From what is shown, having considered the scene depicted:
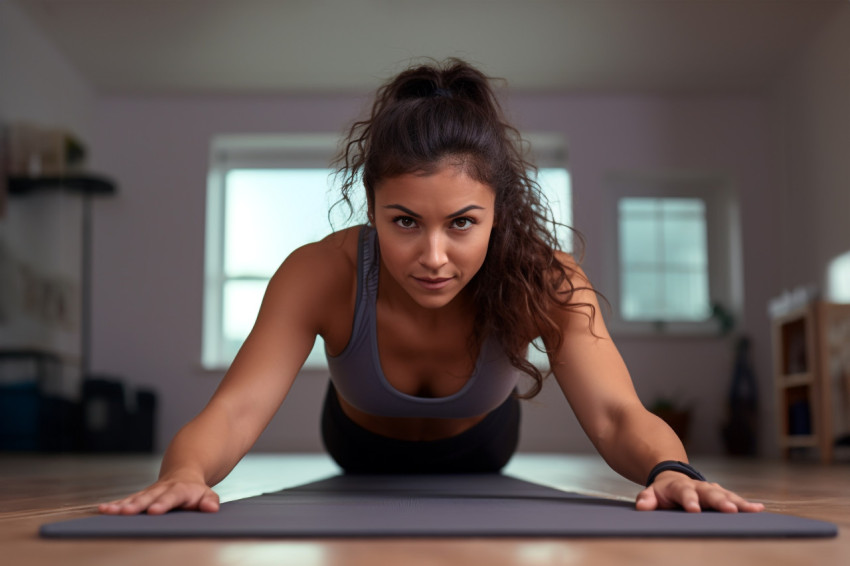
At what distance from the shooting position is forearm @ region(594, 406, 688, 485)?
1.08m

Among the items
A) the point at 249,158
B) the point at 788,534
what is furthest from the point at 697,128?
the point at 788,534

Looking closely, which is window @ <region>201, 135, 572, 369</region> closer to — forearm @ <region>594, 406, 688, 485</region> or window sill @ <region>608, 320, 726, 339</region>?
window sill @ <region>608, 320, 726, 339</region>

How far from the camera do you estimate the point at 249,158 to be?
20.4ft

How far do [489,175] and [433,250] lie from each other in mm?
162

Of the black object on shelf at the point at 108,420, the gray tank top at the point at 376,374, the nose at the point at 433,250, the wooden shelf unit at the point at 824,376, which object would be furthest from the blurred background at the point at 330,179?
the nose at the point at 433,250

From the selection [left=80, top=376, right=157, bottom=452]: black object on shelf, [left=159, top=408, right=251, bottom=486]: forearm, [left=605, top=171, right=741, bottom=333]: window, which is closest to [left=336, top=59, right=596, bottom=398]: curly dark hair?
[left=159, top=408, right=251, bottom=486]: forearm

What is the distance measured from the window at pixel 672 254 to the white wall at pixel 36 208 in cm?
361

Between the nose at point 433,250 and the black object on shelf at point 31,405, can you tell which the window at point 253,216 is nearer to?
the black object on shelf at point 31,405

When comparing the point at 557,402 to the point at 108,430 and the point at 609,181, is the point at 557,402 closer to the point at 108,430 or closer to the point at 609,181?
the point at 609,181

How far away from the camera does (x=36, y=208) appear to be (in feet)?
16.4

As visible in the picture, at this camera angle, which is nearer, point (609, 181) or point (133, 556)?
point (133, 556)

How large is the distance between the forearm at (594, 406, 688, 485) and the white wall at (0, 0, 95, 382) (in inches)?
164

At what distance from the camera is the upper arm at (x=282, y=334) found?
1183 millimetres

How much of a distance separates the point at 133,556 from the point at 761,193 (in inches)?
229
